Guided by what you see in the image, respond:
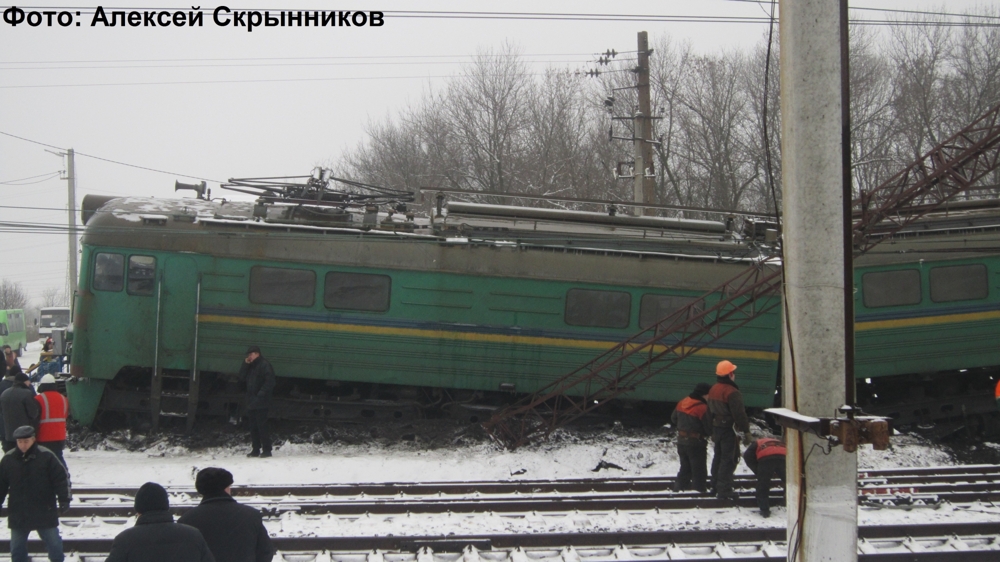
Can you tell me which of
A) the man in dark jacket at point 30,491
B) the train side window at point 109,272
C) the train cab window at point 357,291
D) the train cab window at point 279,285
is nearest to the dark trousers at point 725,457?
the train cab window at point 357,291

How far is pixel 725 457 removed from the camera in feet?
30.2

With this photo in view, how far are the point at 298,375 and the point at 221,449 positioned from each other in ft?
5.36

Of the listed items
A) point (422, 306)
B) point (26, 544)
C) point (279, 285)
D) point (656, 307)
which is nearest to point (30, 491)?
point (26, 544)

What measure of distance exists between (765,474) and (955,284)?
266 inches

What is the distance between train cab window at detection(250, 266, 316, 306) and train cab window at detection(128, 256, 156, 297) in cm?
162

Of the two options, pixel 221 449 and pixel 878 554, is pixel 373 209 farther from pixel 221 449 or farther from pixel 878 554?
pixel 878 554

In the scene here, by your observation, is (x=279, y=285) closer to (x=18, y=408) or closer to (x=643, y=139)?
(x=18, y=408)

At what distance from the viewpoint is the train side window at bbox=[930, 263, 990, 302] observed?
13188mm

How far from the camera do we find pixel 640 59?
66.5ft

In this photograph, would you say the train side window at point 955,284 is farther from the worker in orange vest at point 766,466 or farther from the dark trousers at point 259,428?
the dark trousers at point 259,428

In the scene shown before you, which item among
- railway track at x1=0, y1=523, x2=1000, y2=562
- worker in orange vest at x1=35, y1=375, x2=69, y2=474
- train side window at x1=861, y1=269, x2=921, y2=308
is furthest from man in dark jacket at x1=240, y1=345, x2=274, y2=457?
train side window at x1=861, y1=269, x2=921, y2=308

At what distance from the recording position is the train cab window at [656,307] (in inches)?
518

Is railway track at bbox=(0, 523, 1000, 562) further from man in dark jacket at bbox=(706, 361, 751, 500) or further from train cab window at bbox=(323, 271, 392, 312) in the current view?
train cab window at bbox=(323, 271, 392, 312)

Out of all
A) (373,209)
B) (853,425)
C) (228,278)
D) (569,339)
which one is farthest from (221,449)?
(853,425)
